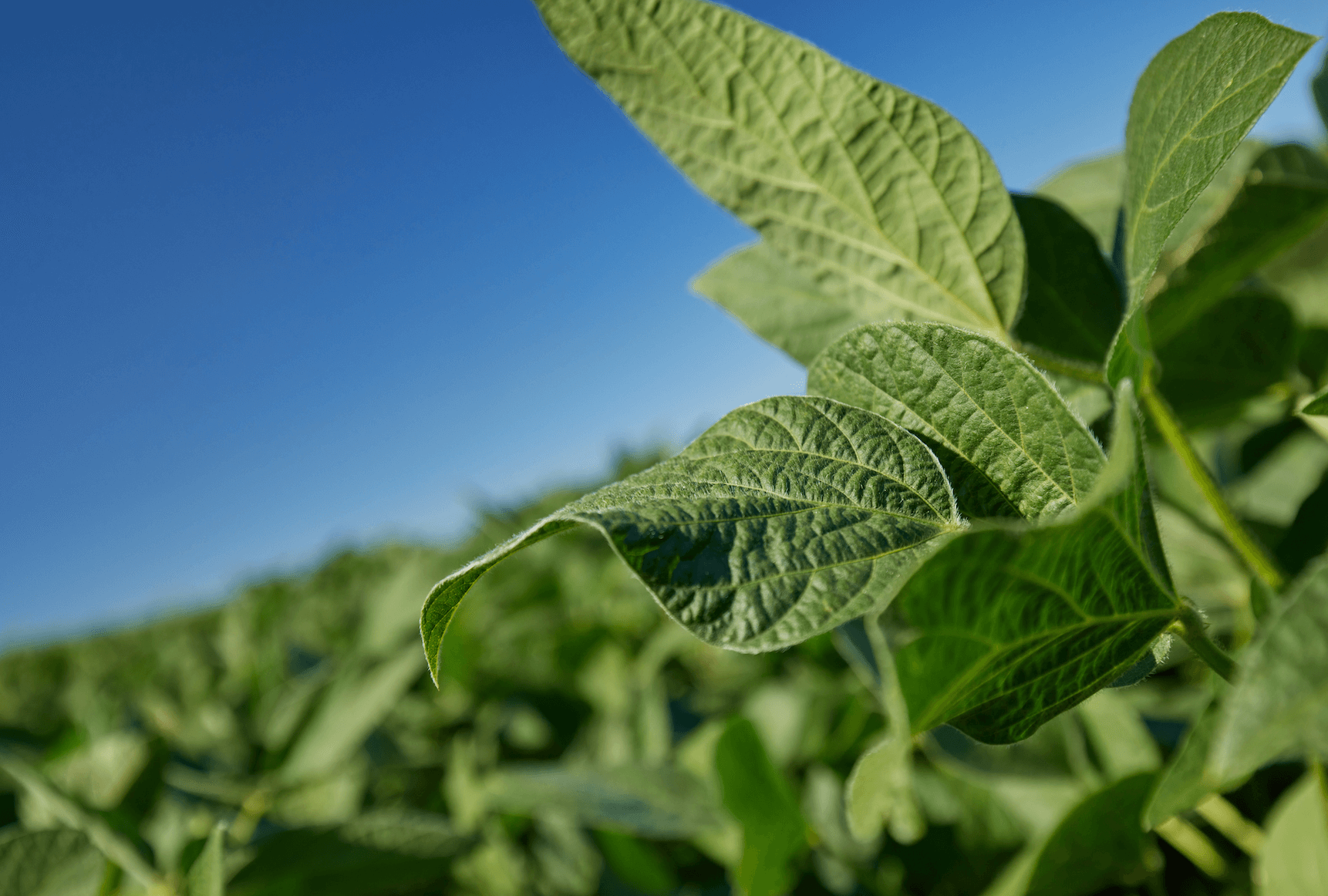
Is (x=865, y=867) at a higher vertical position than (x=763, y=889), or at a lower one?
lower

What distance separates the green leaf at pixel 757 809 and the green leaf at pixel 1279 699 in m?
0.69

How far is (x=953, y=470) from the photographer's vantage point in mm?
448

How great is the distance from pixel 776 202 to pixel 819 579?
0.33 metres

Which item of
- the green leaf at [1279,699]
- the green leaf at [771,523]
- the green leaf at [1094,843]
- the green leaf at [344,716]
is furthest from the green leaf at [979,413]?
the green leaf at [344,716]

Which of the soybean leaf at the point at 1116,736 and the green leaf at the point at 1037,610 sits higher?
the green leaf at the point at 1037,610

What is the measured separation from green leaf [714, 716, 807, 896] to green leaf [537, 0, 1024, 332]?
0.50m

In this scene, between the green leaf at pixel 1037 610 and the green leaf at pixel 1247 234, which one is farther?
the green leaf at pixel 1247 234

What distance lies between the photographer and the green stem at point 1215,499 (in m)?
0.48

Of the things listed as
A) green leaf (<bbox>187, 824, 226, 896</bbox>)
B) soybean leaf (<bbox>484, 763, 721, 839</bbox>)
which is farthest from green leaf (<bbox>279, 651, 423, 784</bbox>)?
green leaf (<bbox>187, 824, 226, 896</bbox>)

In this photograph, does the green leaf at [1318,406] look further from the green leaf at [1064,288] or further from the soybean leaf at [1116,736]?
the soybean leaf at [1116,736]

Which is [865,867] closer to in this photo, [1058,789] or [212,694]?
[1058,789]

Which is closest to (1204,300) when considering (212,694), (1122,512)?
(1122,512)

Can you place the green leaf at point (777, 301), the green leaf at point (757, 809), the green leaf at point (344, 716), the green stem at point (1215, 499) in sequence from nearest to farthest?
the green stem at point (1215, 499) < the green leaf at point (777, 301) < the green leaf at point (757, 809) < the green leaf at point (344, 716)

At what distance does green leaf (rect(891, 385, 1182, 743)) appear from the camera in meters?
0.29
